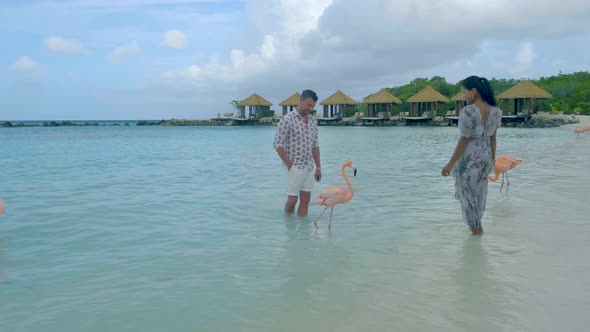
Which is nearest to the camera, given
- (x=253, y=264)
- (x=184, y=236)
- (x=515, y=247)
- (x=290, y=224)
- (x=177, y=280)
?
(x=177, y=280)

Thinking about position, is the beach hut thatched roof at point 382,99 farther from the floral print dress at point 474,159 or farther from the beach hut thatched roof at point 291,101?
the floral print dress at point 474,159

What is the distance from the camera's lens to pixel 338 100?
59.8 meters

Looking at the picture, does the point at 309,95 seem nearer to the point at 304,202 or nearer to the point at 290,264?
the point at 304,202

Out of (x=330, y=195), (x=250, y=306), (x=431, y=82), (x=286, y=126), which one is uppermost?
(x=431, y=82)

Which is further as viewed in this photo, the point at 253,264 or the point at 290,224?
the point at 290,224

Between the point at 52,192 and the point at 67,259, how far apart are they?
5605mm

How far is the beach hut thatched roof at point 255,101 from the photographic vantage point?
64.9 meters

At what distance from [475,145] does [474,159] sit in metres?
0.15

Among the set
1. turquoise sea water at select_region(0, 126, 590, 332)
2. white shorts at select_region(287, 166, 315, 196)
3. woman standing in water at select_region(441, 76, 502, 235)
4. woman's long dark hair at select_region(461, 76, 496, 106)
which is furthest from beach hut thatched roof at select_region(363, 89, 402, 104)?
woman's long dark hair at select_region(461, 76, 496, 106)

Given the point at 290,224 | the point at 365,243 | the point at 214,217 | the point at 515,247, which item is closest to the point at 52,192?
the point at 214,217

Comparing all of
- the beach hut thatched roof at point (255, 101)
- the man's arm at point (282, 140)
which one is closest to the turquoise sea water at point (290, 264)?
the man's arm at point (282, 140)

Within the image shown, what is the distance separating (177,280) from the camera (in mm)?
4207

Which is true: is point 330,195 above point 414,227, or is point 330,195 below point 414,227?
above

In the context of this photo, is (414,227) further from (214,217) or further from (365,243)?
(214,217)
